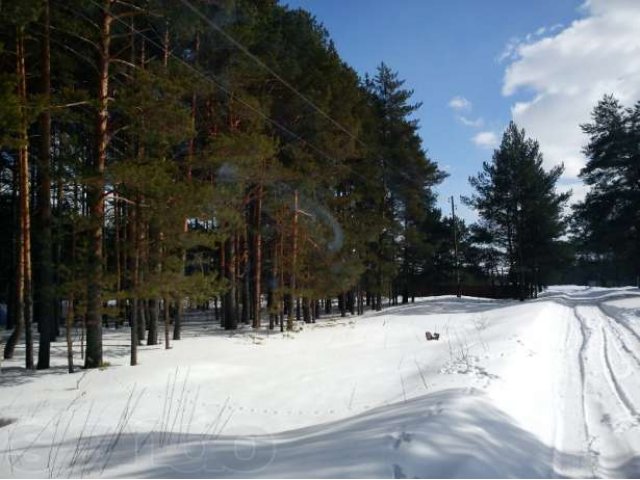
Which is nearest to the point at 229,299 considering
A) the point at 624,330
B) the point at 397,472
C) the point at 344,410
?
the point at 344,410

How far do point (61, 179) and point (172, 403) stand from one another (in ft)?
20.6

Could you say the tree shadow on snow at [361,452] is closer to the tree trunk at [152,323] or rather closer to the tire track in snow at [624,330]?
the tire track in snow at [624,330]

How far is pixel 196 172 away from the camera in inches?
739

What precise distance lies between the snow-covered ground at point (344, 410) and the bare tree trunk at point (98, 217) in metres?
0.90

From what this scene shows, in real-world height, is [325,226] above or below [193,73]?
below

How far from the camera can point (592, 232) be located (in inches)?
1420

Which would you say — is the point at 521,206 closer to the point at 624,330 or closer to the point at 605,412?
the point at 624,330

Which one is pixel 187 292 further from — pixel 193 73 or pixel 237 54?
pixel 237 54

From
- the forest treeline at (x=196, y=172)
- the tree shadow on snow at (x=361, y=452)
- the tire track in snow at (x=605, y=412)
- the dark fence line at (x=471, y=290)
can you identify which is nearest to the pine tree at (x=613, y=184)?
the forest treeline at (x=196, y=172)

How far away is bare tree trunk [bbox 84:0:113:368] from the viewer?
448 inches

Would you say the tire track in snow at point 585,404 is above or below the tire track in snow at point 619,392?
below

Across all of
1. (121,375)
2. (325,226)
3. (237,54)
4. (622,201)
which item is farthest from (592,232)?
(121,375)

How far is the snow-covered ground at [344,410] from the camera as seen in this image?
453 centimetres

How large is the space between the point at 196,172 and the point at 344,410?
13.2 m
